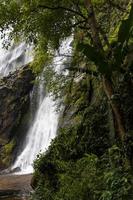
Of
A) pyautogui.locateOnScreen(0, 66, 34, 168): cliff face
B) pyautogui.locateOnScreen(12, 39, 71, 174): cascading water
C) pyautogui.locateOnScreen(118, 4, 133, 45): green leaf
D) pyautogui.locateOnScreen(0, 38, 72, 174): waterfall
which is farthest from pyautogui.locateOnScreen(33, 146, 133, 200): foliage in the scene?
pyautogui.locateOnScreen(0, 66, 34, 168): cliff face

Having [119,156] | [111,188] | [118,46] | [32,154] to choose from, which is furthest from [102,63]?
[32,154]

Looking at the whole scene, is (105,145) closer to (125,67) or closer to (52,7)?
(125,67)

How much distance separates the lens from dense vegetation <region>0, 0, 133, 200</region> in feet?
34.6

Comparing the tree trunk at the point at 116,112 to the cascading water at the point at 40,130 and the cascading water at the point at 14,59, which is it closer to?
the cascading water at the point at 40,130

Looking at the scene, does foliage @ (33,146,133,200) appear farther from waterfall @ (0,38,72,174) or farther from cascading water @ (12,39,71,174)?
cascading water @ (12,39,71,174)

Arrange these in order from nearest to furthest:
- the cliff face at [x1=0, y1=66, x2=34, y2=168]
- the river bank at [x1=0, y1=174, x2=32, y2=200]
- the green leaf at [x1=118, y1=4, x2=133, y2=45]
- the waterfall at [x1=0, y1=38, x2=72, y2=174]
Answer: the green leaf at [x1=118, y1=4, x2=133, y2=45] < the river bank at [x1=0, y1=174, x2=32, y2=200] < the waterfall at [x1=0, y1=38, x2=72, y2=174] < the cliff face at [x1=0, y1=66, x2=34, y2=168]

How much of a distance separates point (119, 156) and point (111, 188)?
4.07ft

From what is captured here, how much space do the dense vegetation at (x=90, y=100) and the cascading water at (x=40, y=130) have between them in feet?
45.0

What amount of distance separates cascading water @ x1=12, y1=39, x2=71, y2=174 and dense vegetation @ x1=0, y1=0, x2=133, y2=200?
13726 millimetres

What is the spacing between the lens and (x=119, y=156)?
10.6 meters

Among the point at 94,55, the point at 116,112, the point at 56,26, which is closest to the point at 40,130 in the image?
the point at 56,26

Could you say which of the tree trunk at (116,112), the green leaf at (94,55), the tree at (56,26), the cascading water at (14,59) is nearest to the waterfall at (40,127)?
the cascading water at (14,59)

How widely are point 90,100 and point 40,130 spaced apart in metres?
16.7

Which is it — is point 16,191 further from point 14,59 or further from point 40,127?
point 14,59
